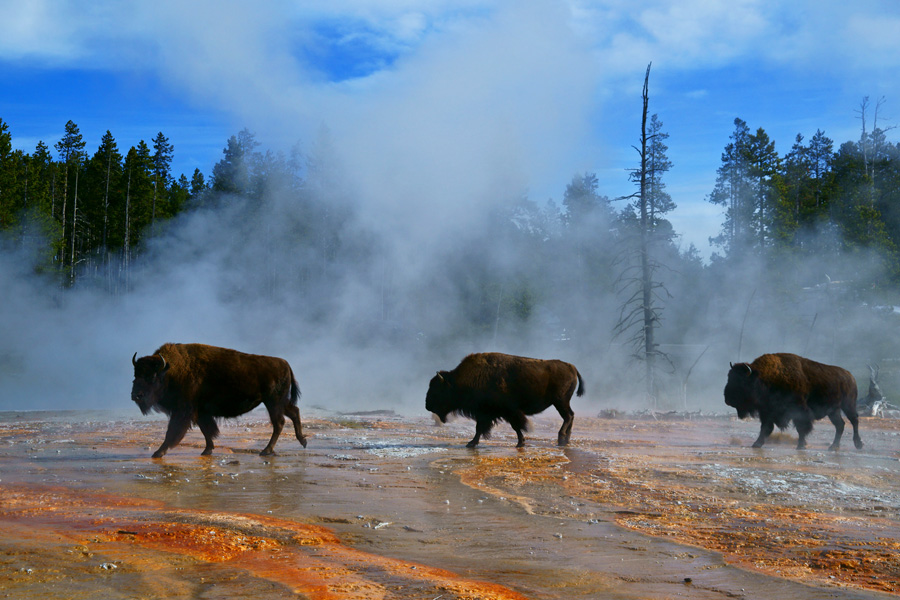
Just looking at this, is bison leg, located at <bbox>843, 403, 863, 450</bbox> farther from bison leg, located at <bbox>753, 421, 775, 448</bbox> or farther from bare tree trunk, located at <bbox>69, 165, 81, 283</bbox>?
bare tree trunk, located at <bbox>69, 165, 81, 283</bbox>

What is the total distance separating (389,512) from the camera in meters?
6.45

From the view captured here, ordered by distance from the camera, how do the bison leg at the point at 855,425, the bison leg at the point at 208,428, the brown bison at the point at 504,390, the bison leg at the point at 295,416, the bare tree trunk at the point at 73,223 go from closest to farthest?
the bison leg at the point at 208,428 < the bison leg at the point at 295,416 < the brown bison at the point at 504,390 < the bison leg at the point at 855,425 < the bare tree trunk at the point at 73,223

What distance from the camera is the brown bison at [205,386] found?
1021cm

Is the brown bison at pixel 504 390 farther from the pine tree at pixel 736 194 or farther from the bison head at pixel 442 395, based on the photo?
the pine tree at pixel 736 194

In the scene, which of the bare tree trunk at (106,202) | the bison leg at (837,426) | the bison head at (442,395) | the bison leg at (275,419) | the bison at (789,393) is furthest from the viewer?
the bare tree trunk at (106,202)

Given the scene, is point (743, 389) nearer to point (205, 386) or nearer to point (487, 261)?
point (205, 386)

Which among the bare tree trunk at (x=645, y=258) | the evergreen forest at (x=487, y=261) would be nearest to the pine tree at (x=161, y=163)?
the evergreen forest at (x=487, y=261)

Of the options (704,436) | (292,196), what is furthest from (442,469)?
(292,196)

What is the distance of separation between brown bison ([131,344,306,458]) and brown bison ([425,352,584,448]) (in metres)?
2.93

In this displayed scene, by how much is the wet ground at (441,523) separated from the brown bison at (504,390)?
98 cm

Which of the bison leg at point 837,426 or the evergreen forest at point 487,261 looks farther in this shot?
the evergreen forest at point 487,261

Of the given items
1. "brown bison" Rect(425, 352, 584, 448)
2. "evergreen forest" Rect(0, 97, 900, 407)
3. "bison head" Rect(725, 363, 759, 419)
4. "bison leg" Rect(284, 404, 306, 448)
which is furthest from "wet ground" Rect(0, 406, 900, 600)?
"evergreen forest" Rect(0, 97, 900, 407)

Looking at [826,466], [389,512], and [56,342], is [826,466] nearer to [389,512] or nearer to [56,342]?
[389,512]

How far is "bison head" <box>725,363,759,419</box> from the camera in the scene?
13297mm
